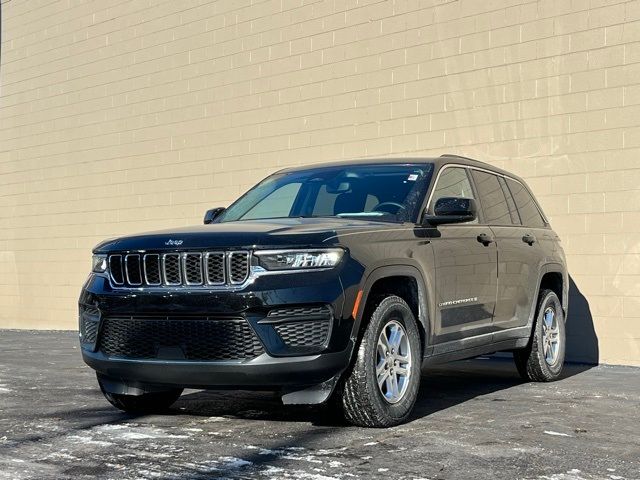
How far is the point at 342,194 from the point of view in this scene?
7395 millimetres

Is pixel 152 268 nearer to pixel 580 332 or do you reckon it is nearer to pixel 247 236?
pixel 247 236

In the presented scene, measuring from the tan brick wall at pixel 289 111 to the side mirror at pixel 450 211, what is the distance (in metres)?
4.48

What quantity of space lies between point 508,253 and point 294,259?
9.25ft

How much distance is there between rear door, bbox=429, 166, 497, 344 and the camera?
278 inches

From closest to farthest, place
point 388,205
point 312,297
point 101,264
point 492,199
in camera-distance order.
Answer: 1. point 312,297
2. point 101,264
3. point 388,205
4. point 492,199

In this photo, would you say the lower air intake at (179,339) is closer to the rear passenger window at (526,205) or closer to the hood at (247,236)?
the hood at (247,236)

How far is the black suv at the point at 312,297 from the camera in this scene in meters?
5.84

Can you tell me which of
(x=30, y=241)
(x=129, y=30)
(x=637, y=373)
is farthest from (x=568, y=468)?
(x=30, y=241)

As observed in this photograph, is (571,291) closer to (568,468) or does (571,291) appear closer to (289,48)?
(289,48)

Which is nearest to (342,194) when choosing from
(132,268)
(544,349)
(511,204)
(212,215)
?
(212,215)

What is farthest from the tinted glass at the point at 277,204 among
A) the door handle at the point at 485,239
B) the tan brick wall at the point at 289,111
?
the tan brick wall at the point at 289,111

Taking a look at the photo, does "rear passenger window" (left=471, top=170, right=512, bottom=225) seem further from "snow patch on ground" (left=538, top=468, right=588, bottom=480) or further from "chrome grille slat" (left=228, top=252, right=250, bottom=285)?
"snow patch on ground" (left=538, top=468, right=588, bottom=480)

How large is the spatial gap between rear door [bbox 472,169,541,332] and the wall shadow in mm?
2625

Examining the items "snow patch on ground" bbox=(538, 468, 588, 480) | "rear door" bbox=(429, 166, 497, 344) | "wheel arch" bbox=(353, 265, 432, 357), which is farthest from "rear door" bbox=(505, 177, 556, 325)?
"snow patch on ground" bbox=(538, 468, 588, 480)
